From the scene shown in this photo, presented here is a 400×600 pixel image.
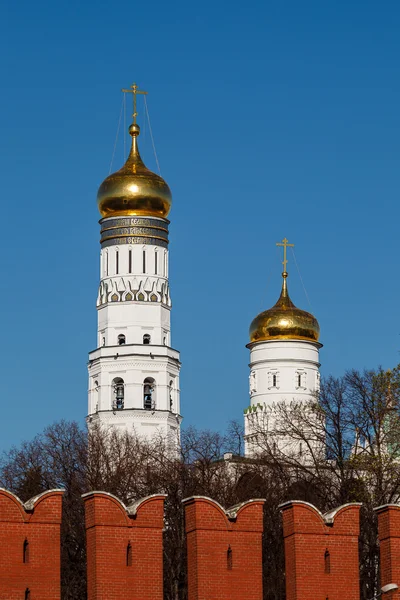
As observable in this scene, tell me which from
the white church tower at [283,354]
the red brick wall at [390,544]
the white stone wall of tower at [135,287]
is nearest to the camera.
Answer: the red brick wall at [390,544]

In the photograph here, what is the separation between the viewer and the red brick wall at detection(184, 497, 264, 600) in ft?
82.9

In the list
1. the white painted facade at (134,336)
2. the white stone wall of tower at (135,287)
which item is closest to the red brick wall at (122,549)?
the white painted facade at (134,336)

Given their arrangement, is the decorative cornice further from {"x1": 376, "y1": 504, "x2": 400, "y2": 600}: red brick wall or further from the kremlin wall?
the kremlin wall

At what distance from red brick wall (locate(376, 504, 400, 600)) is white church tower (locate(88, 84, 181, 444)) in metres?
61.8

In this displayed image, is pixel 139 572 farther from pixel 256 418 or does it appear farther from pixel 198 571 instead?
pixel 256 418

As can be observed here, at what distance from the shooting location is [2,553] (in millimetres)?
24359

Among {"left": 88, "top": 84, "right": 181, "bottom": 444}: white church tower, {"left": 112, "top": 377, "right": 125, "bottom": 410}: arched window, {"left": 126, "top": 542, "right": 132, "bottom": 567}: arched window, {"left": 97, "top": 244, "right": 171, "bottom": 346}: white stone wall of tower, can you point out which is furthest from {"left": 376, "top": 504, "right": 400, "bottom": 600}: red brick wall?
{"left": 97, "top": 244, "right": 171, "bottom": 346}: white stone wall of tower

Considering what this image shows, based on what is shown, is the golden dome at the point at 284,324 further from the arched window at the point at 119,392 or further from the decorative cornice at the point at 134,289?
the arched window at the point at 119,392

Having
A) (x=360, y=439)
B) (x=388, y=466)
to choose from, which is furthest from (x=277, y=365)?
(x=388, y=466)

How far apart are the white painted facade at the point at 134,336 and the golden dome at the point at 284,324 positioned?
15.9ft

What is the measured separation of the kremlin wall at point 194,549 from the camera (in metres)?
24.6

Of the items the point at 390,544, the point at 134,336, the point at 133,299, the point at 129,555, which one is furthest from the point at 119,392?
the point at 129,555

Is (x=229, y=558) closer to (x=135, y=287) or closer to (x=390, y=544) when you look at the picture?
(x=390, y=544)

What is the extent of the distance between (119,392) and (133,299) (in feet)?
15.1
